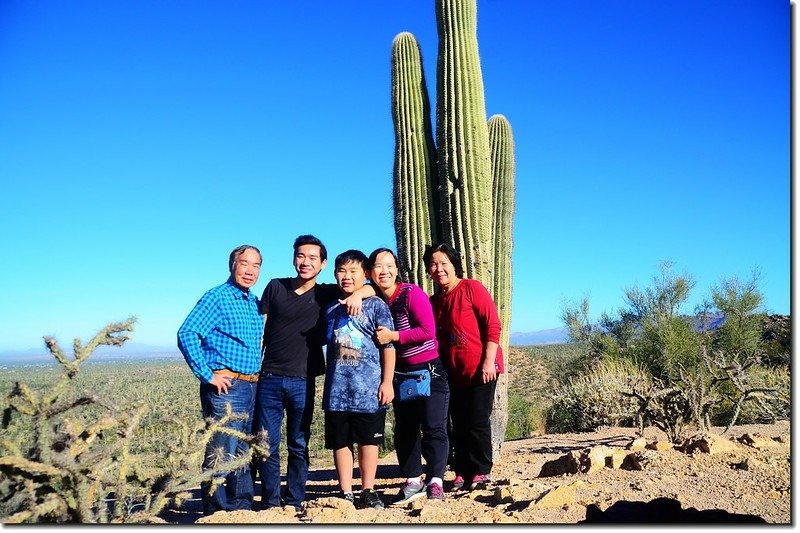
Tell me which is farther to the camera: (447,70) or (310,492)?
(447,70)

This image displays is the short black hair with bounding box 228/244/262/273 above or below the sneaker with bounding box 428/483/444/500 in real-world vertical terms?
above

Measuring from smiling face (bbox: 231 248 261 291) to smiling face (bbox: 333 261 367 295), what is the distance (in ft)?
1.78

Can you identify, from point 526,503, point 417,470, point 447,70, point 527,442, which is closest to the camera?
point 526,503

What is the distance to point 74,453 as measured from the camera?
313 centimetres

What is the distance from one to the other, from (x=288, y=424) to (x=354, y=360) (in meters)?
0.66

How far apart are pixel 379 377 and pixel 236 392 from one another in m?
0.94

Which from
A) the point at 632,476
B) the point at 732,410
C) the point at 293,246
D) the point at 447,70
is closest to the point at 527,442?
the point at 732,410

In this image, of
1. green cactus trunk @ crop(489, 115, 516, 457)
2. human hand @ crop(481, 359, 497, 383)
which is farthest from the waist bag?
green cactus trunk @ crop(489, 115, 516, 457)

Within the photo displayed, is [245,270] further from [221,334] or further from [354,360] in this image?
[354,360]

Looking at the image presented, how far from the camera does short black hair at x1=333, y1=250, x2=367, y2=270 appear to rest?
15.7 ft

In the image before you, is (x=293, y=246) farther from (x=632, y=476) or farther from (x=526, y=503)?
(x=632, y=476)

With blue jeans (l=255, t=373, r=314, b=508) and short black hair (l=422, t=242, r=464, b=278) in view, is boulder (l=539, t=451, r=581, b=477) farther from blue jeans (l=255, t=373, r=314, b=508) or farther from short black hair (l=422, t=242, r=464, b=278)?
blue jeans (l=255, t=373, r=314, b=508)

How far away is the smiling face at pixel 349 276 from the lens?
474 centimetres

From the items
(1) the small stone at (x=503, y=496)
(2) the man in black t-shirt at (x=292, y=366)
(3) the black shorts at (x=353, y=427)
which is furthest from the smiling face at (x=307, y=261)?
(1) the small stone at (x=503, y=496)
